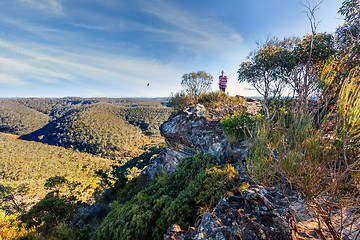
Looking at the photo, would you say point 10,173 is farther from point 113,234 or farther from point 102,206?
point 113,234

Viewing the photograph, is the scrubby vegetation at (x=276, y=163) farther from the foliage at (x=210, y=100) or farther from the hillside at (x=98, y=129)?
the hillside at (x=98, y=129)

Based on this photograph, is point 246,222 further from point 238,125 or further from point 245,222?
point 238,125

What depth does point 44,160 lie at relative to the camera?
220 ft

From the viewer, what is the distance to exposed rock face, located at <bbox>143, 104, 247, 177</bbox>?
29.2ft

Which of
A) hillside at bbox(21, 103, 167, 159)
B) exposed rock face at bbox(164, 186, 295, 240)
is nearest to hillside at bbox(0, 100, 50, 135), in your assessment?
hillside at bbox(21, 103, 167, 159)

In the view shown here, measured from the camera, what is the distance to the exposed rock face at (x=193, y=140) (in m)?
8.89

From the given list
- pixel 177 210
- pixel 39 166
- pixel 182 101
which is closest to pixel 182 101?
pixel 182 101

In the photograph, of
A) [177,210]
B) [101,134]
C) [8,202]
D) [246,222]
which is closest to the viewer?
[246,222]

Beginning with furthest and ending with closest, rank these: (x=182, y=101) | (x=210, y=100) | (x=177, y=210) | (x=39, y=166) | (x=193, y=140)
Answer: (x=39, y=166) → (x=182, y=101) → (x=210, y=100) → (x=193, y=140) → (x=177, y=210)

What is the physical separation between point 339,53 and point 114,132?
118339 millimetres

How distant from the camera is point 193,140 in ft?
37.3

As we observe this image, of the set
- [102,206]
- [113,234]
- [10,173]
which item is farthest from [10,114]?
[113,234]

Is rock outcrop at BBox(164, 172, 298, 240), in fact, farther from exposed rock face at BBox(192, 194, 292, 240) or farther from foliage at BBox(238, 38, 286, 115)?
foliage at BBox(238, 38, 286, 115)

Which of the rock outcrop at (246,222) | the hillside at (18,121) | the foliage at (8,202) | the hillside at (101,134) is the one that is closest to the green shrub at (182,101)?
the rock outcrop at (246,222)
